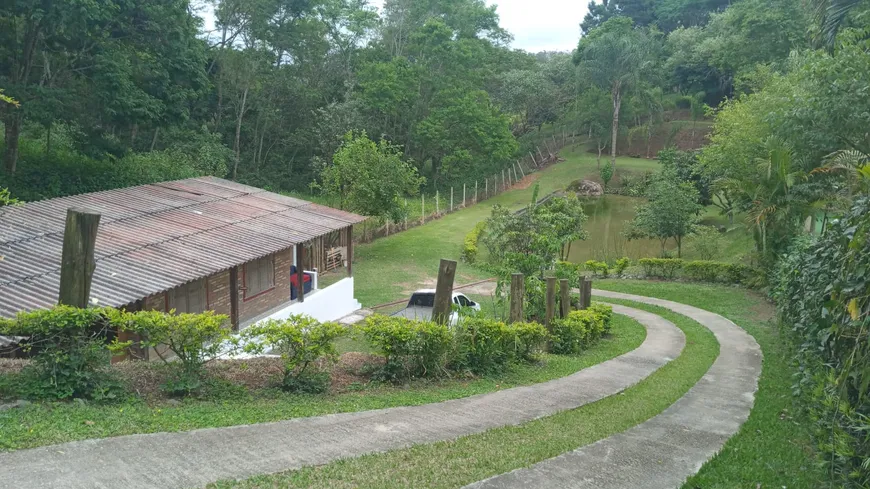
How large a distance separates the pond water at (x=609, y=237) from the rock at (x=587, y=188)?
0.62 meters

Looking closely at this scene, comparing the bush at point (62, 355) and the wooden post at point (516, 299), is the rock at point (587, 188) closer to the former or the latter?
the wooden post at point (516, 299)

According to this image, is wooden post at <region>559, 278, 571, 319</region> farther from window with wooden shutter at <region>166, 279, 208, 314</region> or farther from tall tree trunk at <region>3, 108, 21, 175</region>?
tall tree trunk at <region>3, 108, 21, 175</region>

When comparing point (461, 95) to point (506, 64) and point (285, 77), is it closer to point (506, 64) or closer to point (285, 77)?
point (285, 77)

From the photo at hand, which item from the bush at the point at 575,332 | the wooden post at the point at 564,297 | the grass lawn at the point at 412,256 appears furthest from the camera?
the grass lawn at the point at 412,256

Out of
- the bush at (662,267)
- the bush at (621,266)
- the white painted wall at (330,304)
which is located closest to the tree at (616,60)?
the bush at (621,266)

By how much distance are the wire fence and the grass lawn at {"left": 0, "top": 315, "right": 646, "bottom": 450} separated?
22.6m

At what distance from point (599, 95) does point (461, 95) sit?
1538 cm

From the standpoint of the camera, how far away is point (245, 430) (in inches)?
309

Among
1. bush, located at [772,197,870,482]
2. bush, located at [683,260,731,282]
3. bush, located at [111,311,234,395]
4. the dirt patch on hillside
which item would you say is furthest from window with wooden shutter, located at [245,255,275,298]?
the dirt patch on hillside

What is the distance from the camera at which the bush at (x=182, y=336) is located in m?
8.86

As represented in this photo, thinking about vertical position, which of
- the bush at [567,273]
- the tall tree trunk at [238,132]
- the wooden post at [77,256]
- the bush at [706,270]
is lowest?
the bush at [706,270]

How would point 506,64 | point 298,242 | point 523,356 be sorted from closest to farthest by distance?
point 523,356 → point 298,242 → point 506,64

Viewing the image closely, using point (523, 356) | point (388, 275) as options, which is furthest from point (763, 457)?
point (388, 275)

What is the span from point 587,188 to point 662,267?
2421 centimetres
